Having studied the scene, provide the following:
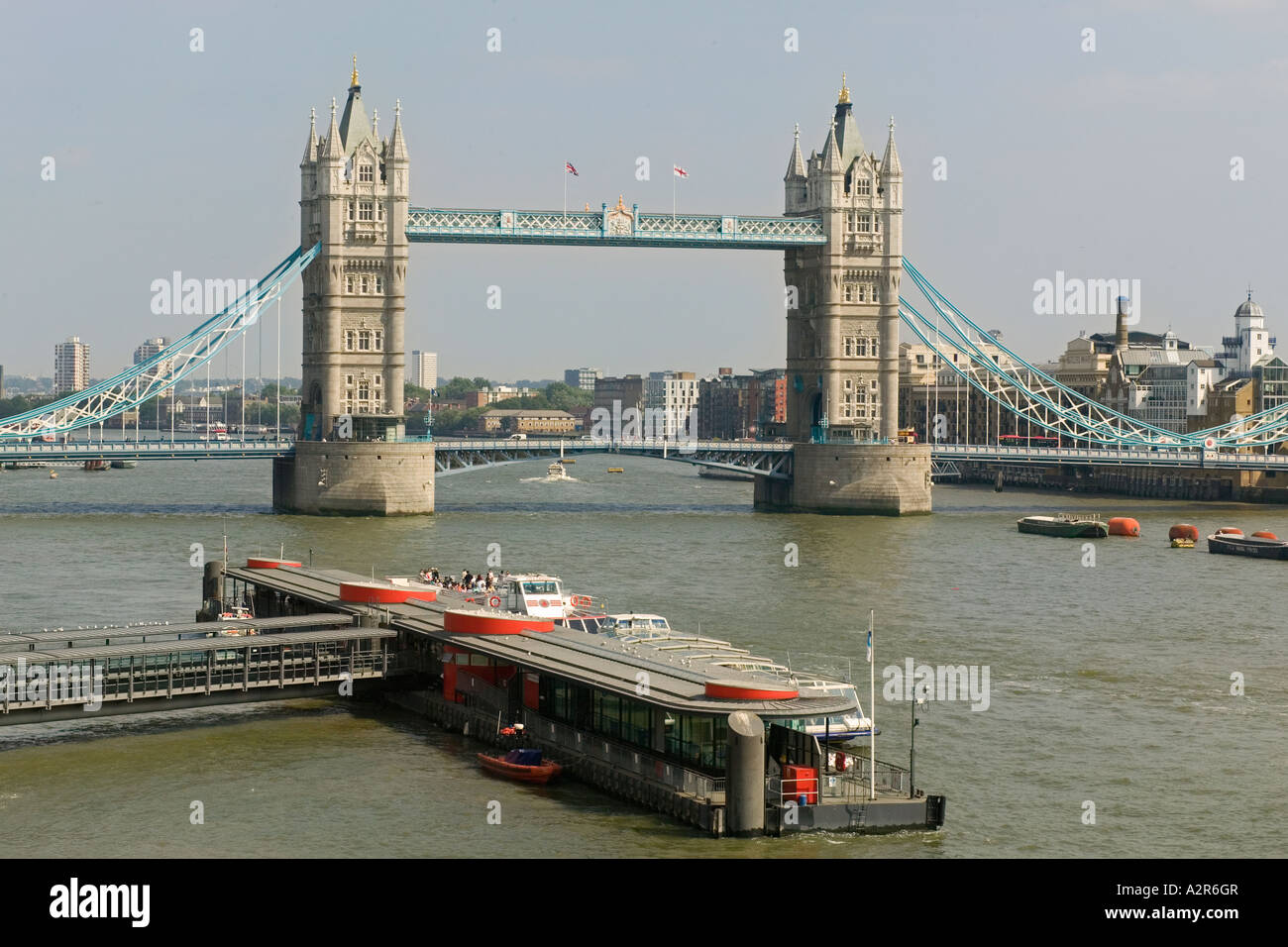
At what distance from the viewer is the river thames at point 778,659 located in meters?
27.4

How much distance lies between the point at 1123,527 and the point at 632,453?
25161mm

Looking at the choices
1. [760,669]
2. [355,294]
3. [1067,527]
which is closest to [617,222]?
[355,294]

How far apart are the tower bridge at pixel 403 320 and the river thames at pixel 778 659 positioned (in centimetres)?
332

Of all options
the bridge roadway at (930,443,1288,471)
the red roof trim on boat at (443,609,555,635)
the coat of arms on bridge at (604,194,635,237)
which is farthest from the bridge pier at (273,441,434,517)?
the red roof trim on boat at (443,609,555,635)

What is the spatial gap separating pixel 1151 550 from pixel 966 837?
50.2m

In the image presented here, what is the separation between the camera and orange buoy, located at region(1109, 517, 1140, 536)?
8175 cm

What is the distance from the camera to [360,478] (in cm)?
8369

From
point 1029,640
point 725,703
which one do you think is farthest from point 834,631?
point 725,703

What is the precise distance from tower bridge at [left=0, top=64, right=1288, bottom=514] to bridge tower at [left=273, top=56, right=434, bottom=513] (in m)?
0.09

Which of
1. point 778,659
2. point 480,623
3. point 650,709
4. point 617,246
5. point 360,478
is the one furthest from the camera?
point 617,246

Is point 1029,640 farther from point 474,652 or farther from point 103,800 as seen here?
point 103,800

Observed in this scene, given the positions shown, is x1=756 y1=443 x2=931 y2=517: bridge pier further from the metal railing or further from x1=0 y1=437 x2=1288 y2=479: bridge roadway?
the metal railing

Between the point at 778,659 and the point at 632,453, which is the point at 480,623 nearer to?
the point at 778,659
